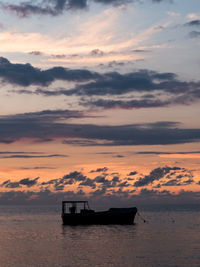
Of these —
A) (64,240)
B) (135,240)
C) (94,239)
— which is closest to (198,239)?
(135,240)

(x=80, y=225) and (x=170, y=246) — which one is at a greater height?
(x=170, y=246)

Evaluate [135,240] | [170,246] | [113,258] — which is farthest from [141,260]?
[135,240]

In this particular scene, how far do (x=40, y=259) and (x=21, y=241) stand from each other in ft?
93.1

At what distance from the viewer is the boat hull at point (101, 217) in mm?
128625

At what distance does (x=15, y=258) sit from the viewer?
2675 inches

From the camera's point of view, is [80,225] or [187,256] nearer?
[187,256]

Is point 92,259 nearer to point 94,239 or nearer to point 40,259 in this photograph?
point 40,259

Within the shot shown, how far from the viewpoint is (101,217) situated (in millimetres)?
128500

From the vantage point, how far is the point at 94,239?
314 ft

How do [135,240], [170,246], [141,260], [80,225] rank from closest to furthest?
[141,260] < [170,246] < [135,240] < [80,225]

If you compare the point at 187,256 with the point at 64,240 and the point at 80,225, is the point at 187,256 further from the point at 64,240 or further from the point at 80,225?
the point at 80,225

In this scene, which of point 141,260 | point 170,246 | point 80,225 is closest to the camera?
point 141,260

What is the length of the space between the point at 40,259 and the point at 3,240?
33.1 metres

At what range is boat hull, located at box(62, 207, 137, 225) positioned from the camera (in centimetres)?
12862
